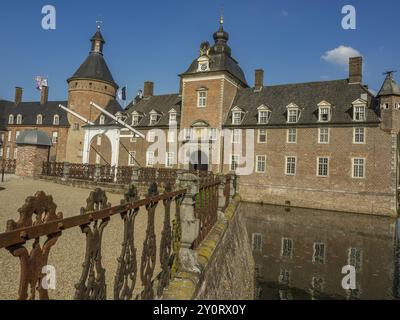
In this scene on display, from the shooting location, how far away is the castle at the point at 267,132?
2402cm

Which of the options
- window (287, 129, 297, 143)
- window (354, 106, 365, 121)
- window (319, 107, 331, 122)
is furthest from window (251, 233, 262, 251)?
window (354, 106, 365, 121)

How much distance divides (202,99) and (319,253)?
21108 millimetres

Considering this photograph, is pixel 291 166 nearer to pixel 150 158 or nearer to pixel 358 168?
pixel 358 168

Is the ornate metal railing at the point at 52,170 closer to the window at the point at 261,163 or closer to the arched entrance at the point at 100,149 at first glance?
the window at the point at 261,163

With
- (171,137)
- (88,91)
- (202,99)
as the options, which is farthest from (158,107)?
(88,91)

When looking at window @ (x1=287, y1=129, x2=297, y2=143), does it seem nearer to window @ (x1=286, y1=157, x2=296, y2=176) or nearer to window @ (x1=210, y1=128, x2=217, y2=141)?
window @ (x1=286, y1=157, x2=296, y2=176)

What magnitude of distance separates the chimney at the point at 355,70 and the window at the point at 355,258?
18551mm

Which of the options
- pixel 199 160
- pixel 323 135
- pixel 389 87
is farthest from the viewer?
pixel 199 160

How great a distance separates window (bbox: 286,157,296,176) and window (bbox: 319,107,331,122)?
432cm

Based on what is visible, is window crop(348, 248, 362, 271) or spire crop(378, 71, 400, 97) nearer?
window crop(348, 248, 362, 271)

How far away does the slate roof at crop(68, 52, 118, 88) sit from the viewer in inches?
1635

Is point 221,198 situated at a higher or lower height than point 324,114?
lower

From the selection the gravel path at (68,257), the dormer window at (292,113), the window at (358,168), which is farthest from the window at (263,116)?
the gravel path at (68,257)

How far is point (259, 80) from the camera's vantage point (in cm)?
3325
